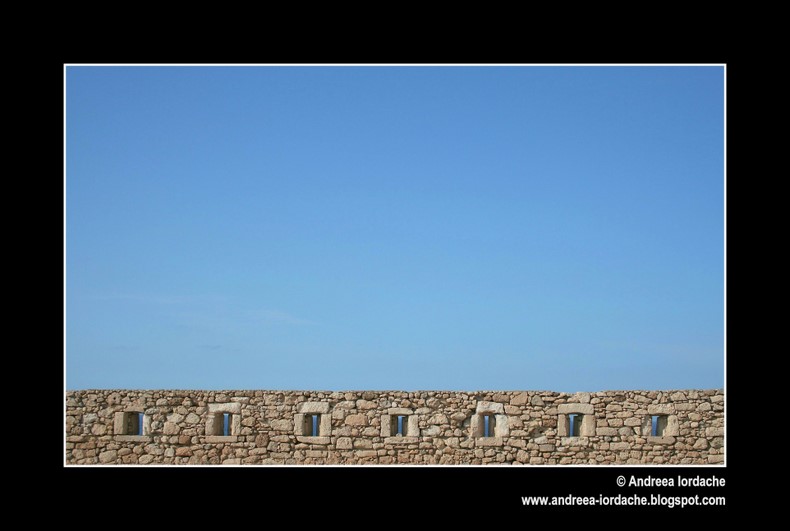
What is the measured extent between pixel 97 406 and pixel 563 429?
9.79 metres

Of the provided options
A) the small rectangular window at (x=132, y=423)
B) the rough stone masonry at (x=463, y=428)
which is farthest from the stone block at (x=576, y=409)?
the small rectangular window at (x=132, y=423)

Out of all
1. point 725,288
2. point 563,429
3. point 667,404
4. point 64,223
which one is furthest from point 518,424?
point 64,223

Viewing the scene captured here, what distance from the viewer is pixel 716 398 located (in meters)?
21.2

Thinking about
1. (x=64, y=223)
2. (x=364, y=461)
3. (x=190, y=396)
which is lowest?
(x=364, y=461)

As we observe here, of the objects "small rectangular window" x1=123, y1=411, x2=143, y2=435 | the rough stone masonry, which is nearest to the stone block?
the rough stone masonry

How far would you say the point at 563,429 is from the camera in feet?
69.6

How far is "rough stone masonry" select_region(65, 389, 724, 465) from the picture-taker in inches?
833

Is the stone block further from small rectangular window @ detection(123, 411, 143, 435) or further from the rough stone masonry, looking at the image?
small rectangular window @ detection(123, 411, 143, 435)

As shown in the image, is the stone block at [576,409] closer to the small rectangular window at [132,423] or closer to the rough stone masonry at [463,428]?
the rough stone masonry at [463,428]

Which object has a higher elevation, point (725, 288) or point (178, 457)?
point (725, 288)

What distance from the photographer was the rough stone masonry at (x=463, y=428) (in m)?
21.2

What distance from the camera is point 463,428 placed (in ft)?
69.8

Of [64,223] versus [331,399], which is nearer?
[64,223]

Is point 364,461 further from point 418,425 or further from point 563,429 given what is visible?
point 563,429
